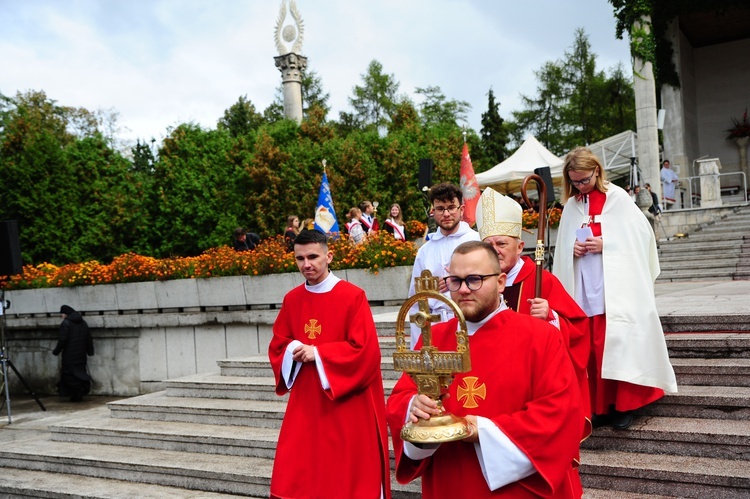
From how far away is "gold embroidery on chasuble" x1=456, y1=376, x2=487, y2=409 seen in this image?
2963 millimetres

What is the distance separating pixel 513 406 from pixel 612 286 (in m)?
2.68

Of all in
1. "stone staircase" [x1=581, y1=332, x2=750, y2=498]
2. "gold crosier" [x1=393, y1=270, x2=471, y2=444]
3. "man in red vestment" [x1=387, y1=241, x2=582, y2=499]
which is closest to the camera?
"gold crosier" [x1=393, y1=270, x2=471, y2=444]

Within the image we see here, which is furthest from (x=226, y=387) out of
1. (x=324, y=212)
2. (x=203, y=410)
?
(x=324, y=212)

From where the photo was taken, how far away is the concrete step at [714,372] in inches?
229

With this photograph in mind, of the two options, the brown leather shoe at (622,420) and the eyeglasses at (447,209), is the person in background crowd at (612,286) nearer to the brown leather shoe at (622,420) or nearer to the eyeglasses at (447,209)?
the brown leather shoe at (622,420)

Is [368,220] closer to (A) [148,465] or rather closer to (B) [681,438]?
(A) [148,465]

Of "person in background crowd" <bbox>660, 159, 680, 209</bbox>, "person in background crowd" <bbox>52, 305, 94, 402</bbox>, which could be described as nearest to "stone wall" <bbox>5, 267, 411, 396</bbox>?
"person in background crowd" <bbox>52, 305, 94, 402</bbox>

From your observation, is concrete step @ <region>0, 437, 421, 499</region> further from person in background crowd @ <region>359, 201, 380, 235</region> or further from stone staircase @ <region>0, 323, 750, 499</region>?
person in background crowd @ <region>359, 201, 380, 235</region>

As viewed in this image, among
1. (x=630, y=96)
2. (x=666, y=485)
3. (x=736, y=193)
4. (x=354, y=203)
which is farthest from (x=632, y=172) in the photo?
(x=630, y=96)

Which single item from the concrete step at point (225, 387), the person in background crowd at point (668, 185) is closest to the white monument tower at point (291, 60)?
the person in background crowd at point (668, 185)

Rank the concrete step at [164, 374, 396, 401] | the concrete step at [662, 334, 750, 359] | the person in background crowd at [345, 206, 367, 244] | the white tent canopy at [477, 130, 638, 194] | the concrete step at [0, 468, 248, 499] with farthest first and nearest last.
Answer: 1. the white tent canopy at [477, 130, 638, 194]
2. the person in background crowd at [345, 206, 367, 244]
3. the concrete step at [164, 374, 396, 401]
4. the concrete step at [0, 468, 248, 499]
5. the concrete step at [662, 334, 750, 359]

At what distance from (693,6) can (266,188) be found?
1616 cm

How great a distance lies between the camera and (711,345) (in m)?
6.30

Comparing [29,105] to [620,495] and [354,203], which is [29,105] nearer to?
[354,203]
